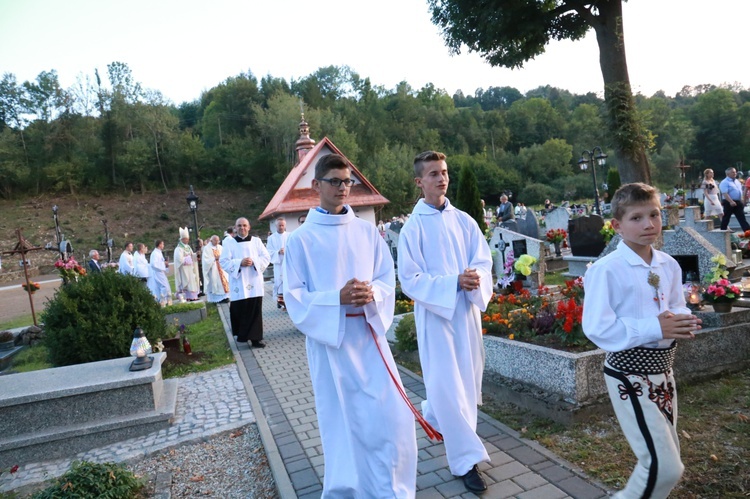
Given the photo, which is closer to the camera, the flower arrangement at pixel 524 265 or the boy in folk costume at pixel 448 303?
the boy in folk costume at pixel 448 303

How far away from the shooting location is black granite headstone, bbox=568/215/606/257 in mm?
12070

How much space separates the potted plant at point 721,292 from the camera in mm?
5293

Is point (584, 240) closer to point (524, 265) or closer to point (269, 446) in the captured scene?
point (524, 265)

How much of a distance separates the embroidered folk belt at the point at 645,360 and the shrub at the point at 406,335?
15.0ft

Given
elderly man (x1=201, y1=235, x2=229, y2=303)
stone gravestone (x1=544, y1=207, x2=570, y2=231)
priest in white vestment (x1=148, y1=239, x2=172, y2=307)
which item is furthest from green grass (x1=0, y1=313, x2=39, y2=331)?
stone gravestone (x1=544, y1=207, x2=570, y2=231)

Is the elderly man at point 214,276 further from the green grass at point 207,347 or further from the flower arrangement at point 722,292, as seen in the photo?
the flower arrangement at point 722,292

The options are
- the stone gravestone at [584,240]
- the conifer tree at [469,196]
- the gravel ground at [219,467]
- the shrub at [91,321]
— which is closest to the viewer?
the gravel ground at [219,467]

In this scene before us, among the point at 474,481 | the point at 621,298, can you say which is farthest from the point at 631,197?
the point at 474,481

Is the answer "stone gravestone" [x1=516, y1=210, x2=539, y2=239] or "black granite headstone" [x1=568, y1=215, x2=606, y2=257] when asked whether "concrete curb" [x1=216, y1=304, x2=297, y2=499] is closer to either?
"black granite headstone" [x1=568, y1=215, x2=606, y2=257]

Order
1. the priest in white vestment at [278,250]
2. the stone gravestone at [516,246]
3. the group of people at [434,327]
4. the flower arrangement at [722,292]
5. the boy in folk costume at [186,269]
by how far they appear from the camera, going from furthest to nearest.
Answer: the boy in folk costume at [186,269], the priest in white vestment at [278,250], the stone gravestone at [516,246], the flower arrangement at [722,292], the group of people at [434,327]

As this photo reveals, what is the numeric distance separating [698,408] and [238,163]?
63332 mm

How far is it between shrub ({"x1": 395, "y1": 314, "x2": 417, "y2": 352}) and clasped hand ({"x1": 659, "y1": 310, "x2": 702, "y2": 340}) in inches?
188

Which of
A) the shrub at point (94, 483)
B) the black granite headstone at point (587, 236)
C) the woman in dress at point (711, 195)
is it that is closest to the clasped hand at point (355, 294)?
the shrub at point (94, 483)

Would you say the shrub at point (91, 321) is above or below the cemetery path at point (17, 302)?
above
